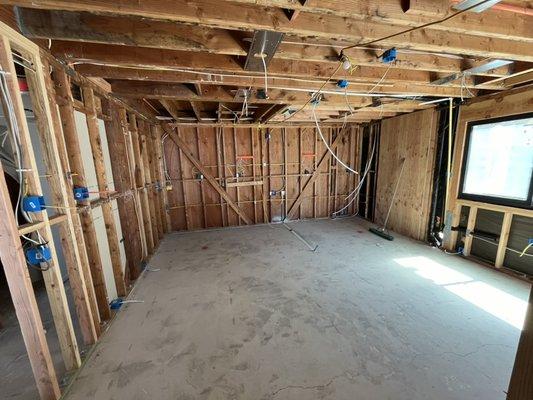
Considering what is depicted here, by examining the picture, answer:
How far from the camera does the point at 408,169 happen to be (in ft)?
15.6

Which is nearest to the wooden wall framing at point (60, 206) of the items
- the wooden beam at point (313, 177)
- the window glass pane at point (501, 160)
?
the wooden beam at point (313, 177)

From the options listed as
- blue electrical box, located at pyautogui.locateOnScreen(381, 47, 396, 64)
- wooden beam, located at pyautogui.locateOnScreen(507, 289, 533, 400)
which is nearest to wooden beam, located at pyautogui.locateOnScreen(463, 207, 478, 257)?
blue electrical box, located at pyautogui.locateOnScreen(381, 47, 396, 64)

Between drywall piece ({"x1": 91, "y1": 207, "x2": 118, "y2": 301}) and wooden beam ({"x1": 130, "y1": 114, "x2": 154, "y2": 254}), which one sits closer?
drywall piece ({"x1": 91, "y1": 207, "x2": 118, "y2": 301})

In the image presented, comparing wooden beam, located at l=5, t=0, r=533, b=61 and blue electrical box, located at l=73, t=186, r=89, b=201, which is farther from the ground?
wooden beam, located at l=5, t=0, r=533, b=61

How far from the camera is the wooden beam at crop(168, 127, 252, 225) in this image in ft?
17.4

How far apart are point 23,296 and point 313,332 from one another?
223 cm

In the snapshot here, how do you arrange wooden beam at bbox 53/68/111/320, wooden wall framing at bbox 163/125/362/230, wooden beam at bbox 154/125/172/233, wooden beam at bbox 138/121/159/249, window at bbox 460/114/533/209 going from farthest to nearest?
wooden wall framing at bbox 163/125/362/230
wooden beam at bbox 154/125/172/233
wooden beam at bbox 138/121/159/249
window at bbox 460/114/533/209
wooden beam at bbox 53/68/111/320

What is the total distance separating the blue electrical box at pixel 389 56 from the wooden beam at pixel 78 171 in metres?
2.81

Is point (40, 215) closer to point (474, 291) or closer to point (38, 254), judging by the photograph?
point (38, 254)

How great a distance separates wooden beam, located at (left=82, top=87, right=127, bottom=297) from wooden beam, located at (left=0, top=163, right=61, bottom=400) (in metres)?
1.10

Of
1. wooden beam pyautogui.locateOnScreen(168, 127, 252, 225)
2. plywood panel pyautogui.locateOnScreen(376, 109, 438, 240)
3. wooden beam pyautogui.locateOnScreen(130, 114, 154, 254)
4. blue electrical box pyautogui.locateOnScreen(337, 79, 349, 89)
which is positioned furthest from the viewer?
wooden beam pyautogui.locateOnScreen(168, 127, 252, 225)

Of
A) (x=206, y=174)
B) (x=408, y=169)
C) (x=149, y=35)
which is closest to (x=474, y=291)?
(x=408, y=169)

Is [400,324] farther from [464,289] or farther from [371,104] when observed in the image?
[371,104]

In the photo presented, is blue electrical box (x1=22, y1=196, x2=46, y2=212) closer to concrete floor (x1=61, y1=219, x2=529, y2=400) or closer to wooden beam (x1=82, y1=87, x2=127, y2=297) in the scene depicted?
wooden beam (x1=82, y1=87, x2=127, y2=297)
